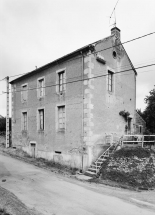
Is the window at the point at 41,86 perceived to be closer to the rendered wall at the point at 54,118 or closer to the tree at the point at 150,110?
the rendered wall at the point at 54,118

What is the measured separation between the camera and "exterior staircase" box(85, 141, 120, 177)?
10234 millimetres

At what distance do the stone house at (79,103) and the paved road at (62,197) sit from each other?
304 centimetres

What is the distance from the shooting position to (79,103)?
11.8 meters

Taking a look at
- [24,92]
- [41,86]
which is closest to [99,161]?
[41,86]

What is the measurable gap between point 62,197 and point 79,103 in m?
6.33

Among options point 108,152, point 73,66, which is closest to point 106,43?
point 73,66

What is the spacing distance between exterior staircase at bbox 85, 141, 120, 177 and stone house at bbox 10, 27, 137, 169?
1.23 ft

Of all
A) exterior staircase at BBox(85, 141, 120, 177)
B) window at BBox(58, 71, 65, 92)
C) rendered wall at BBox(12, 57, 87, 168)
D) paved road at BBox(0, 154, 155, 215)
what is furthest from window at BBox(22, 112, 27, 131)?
exterior staircase at BBox(85, 141, 120, 177)

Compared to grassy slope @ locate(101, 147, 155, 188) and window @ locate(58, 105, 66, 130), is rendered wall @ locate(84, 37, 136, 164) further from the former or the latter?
window @ locate(58, 105, 66, 130)

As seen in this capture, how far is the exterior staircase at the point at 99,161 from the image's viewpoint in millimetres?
10234

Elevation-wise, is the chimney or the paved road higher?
the chimney

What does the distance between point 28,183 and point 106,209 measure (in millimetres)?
Result: 4203

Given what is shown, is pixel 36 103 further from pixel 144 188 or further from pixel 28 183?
pixel 144 188

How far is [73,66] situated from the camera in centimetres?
1233
